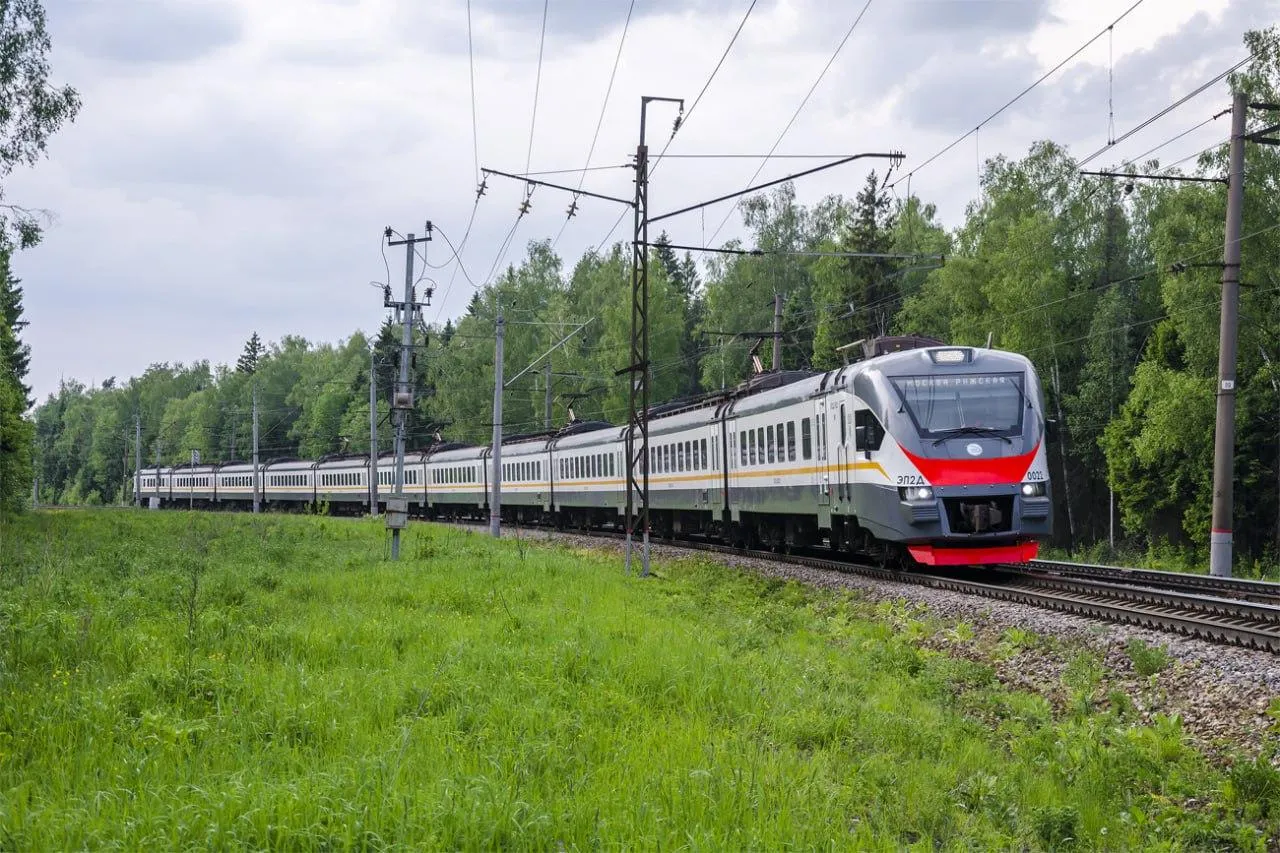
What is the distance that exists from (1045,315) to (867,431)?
29.6m

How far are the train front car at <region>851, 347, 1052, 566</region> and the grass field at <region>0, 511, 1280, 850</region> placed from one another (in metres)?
4.09

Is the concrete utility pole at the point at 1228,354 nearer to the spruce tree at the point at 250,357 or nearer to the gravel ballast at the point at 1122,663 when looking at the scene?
the gravel ballast at the point at 1122,663

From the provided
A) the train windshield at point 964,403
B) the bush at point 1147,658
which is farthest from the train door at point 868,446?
the bush at point 1147,658

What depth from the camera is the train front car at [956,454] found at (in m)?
16.0

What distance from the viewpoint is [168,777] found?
5.79m

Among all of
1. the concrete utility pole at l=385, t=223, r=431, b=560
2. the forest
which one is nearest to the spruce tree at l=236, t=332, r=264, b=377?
the forest

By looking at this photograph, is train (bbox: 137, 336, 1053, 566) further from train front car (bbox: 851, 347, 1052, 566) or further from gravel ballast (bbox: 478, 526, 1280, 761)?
gravel ballast (bbox: 478, 526, 1280, 761)

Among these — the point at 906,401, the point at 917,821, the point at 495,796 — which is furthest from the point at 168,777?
the point at 906,401

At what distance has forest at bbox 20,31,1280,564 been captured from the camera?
3384cm

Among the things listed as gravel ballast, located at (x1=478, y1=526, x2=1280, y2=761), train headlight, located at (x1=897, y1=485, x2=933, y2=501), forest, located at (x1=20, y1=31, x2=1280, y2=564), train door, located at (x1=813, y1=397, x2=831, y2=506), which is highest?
forest, located at (x1=20, y1=31, x2=1280, y2=564)

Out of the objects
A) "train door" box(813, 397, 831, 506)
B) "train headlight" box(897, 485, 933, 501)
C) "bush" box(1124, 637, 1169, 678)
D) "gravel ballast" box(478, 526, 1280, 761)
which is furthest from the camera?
"train door" box(813, 397, 831, 506)

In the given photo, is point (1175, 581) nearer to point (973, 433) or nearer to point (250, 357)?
point (973, 433)

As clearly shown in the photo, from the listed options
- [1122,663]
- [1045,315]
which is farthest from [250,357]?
[1122,663]

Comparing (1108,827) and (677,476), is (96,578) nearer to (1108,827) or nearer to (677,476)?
(1108,827)
